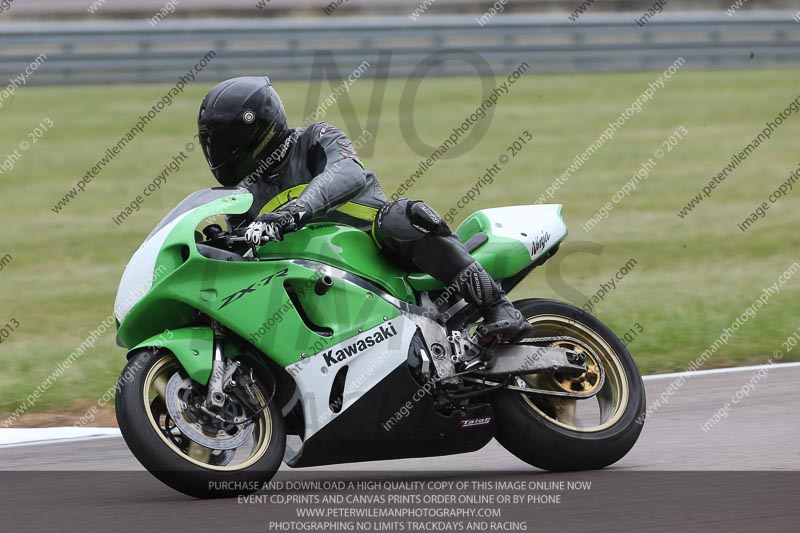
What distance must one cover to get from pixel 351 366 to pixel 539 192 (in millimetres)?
10758

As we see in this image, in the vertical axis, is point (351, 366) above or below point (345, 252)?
below

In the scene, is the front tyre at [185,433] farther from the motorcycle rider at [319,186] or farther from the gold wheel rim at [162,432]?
the motorcycle rider at [319,186]

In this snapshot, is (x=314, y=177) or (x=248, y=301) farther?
(x=314, y=177)

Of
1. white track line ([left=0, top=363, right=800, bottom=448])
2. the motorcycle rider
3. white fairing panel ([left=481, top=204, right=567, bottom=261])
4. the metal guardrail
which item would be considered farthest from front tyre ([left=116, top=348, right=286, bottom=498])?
the metal guardrail

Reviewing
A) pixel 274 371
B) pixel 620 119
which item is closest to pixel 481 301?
pixel 274 371

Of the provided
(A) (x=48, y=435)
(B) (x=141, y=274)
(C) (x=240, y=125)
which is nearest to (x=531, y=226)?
(C) (x=240, y=125)

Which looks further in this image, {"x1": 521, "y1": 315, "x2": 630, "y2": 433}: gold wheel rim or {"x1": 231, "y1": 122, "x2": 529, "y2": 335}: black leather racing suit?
{"x1": 521, "y1": 315, "x2": 630, "y2": 433}: gold wheel rim

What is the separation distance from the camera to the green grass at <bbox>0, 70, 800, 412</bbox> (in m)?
10.4

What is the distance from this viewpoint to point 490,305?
6156 mm

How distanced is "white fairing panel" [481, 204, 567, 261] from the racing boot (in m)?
0.37

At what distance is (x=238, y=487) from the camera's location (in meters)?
5.62

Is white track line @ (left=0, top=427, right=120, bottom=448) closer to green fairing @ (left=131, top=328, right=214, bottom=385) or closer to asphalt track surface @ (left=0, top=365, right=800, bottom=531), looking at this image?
asphalt track surface @ (left=0, top=365, right=800, bottom=531)

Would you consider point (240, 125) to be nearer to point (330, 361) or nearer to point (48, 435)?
point (330, 361)

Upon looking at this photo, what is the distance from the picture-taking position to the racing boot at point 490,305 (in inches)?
239
